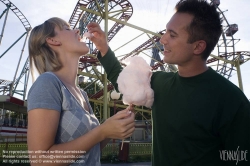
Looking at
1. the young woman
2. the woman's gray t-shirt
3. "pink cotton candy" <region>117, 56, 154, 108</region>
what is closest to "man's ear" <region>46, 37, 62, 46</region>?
the young woman

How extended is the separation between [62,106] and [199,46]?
3.78ft

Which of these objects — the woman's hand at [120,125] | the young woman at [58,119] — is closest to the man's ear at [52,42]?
the young woman at [58,119]

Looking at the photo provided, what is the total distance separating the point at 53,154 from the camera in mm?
1384

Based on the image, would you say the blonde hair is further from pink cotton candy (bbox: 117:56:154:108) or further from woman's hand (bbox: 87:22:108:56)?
pink cotton candy (bbox: 117:56:154:108)

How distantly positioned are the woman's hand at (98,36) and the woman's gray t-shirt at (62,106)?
2.45ft

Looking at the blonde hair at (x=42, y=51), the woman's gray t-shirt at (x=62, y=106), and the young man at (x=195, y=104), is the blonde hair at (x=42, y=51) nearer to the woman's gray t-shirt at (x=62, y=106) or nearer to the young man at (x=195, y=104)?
the woman's gray t-shirt at (x=62, y=106)

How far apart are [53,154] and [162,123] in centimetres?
81

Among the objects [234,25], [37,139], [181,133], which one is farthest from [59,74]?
[234,25]

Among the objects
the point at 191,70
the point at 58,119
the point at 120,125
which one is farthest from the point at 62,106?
the point at 191,70

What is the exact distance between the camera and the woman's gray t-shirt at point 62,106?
1451 mm

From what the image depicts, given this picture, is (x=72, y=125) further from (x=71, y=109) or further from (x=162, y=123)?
(x=162, y=123)

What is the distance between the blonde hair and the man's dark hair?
1038 millimetres

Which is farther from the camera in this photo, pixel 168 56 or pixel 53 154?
pixel 168 56

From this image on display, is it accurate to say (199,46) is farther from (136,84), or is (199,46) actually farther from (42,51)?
(42,51)
